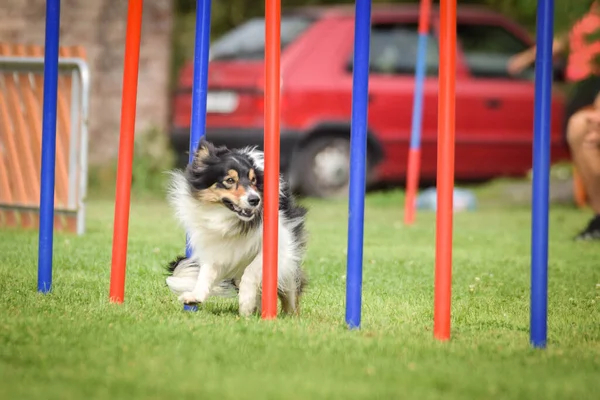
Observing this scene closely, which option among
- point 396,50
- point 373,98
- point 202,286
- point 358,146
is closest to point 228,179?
point 202,286

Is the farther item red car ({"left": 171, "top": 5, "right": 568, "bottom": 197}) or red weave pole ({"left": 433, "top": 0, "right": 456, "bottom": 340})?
red car ({"left": 171, "top": 5, "right": 568, "bottom": 197})

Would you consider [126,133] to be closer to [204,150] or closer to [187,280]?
[204,150]

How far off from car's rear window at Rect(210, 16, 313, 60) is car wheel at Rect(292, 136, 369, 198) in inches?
46.3

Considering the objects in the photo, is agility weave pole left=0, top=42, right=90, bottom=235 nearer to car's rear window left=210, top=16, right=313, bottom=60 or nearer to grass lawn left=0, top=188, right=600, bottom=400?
grass lawn left=0, top=188, right=600, bottom=400

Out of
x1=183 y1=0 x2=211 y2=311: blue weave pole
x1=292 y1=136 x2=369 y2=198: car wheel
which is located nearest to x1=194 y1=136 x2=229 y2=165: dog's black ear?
x1=183 y1=0 x2=211 y2=311: blue weave pole

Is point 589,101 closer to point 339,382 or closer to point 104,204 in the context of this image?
point 104,204

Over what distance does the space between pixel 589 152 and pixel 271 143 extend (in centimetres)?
531

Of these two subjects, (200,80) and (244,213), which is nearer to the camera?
(244,213)

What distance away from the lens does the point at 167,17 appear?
13633 mm

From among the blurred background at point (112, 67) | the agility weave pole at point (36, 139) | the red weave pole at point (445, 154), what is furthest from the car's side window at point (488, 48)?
the red weave pole at point (445, 154)

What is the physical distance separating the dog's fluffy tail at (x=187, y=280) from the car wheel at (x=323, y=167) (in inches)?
260

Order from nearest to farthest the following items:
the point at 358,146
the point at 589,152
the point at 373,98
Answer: the point at 358,146 → the point at 589,152 → the point at 373,98

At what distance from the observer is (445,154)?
4652 mm

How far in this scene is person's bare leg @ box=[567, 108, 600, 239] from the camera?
31.0ft
